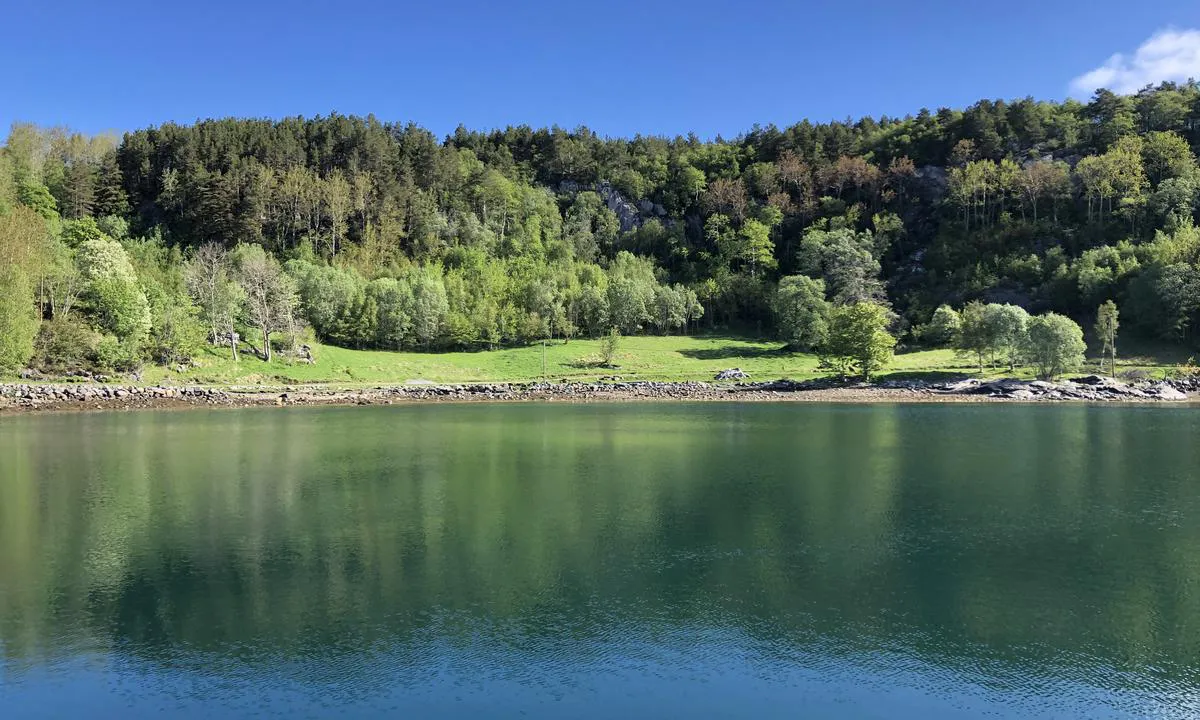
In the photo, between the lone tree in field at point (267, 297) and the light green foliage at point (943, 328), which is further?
the light green foliage at point (943, 328)

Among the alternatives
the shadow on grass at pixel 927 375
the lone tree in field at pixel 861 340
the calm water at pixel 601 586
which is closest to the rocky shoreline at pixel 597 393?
the shadow on grass at pixel 927 375

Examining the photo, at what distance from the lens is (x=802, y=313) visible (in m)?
85.9

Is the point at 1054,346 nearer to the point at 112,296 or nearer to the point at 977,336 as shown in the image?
the point at 977,336

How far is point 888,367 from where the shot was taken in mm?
74250

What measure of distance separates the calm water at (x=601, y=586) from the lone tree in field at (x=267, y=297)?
41.0 m

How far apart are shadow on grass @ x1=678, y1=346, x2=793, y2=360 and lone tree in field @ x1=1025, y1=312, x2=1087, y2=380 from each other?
25.7 metres

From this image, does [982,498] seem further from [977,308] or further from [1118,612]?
[977,308]

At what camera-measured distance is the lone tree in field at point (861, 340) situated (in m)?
68.3

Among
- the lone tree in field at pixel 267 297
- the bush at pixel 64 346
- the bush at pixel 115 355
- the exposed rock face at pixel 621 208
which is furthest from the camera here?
the exposed rock face at pixel 621 208

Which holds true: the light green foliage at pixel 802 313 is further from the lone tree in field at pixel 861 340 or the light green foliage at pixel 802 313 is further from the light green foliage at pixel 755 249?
the light green foliage at pixel 755 249

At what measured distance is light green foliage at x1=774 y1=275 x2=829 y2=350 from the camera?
84494 millimetres

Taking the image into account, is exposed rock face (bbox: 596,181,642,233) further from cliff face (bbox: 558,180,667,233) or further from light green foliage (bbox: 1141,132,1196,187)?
light green foliage (bbox: 1141,132,1196,187)

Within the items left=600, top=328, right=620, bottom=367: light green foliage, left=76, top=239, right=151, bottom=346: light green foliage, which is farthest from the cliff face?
left=76, top=239, right=151, bottom=346: light green foliage

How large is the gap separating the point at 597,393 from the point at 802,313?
3133 cm
